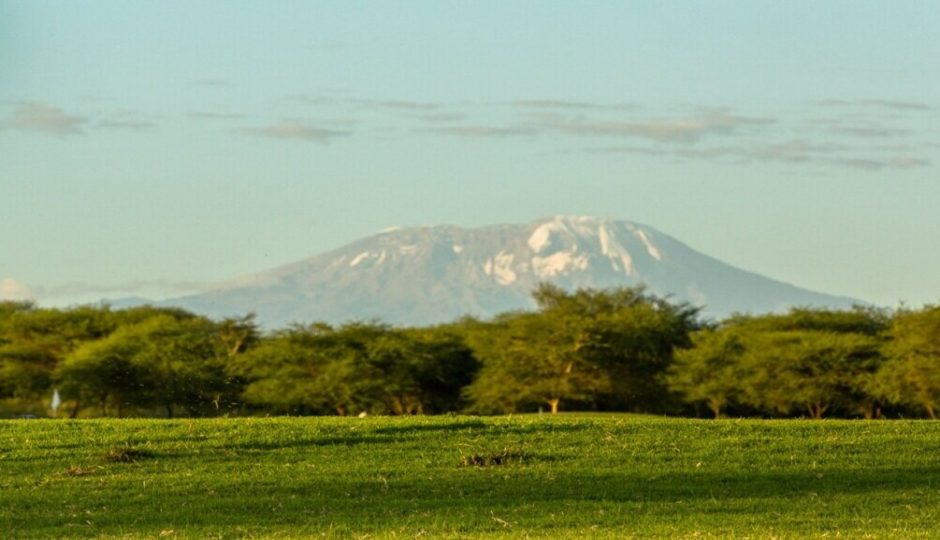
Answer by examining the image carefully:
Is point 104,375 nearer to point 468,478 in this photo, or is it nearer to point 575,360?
Answer: point 575,360

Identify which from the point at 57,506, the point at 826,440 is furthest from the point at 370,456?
the point at 826,440

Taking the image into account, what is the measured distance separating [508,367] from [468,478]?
172 feet

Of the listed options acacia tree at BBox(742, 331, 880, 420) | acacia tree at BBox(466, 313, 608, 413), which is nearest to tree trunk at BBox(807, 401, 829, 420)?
acacia tree at BBox(742, 331, 880, 420)

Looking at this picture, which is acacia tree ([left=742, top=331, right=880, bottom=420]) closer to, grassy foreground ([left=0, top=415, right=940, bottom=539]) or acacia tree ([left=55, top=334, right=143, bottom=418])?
acacia tree ([left=55, top=334, right=143, bottom=418])

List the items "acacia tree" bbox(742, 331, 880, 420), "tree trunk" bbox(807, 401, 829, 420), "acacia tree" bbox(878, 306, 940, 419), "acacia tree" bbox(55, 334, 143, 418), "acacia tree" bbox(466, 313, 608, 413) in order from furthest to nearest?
1. "acacia tree" bbox(466, 313, 608, 413)
2. "acacia tree" bbox(55, 334, 143, 418)
3. "tree trunk" bbox(807, 401, 829, 420)
4. "acacia tree" bbox(742, 331, 880, 420)
5. "acacia tree" bbox(878, 306, 940, 419)

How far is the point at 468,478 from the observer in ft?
66.9

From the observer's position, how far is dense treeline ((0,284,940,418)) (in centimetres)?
6888

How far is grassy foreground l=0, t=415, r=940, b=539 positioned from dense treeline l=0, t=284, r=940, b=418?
43734 millimetres

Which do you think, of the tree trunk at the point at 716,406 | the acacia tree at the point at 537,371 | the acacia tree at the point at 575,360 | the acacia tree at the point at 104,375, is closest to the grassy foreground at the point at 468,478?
the acacia tree at the point at 537,371

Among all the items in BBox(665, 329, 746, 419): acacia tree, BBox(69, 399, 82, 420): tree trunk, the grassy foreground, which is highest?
the grassy foreground

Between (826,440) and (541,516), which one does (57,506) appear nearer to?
(541,516)

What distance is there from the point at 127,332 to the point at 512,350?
18767mm

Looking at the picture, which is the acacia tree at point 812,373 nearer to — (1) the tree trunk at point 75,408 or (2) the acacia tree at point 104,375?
(2) the acacia tree at point 104,375

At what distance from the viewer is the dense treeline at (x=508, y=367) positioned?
68875mm
